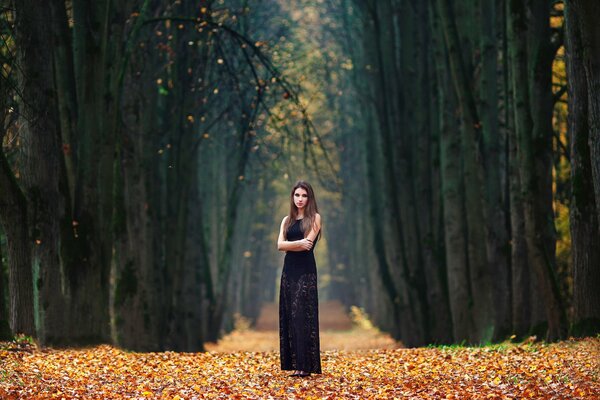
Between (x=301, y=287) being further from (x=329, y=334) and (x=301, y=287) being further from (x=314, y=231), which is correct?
(x=329, y=334)

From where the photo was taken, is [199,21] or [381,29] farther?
[381,29]

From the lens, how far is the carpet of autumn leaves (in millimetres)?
8930

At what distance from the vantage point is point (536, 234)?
43.5ft

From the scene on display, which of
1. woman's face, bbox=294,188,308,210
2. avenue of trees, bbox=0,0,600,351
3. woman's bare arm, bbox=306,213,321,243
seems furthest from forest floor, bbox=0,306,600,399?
woman's face, bbox=294,188,308,210

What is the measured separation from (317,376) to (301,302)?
83 cm

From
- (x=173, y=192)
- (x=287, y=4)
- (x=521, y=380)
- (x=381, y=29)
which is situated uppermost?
(x=287, y=4)

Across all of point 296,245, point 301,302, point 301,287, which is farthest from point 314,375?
point 296,245

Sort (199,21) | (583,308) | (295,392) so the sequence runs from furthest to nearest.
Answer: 1. (199,21)
2. (583,308)
3. (295,392)

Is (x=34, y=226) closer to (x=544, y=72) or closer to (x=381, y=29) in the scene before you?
(x=544, y=72)

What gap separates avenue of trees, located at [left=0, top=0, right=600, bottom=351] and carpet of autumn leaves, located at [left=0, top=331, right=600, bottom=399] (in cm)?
138

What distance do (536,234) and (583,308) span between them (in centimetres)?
119

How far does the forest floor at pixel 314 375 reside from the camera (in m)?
8.93

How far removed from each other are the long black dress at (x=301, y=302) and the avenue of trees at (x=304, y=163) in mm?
3318

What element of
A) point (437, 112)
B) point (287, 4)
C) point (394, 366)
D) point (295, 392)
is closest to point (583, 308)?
point (394, 366)
